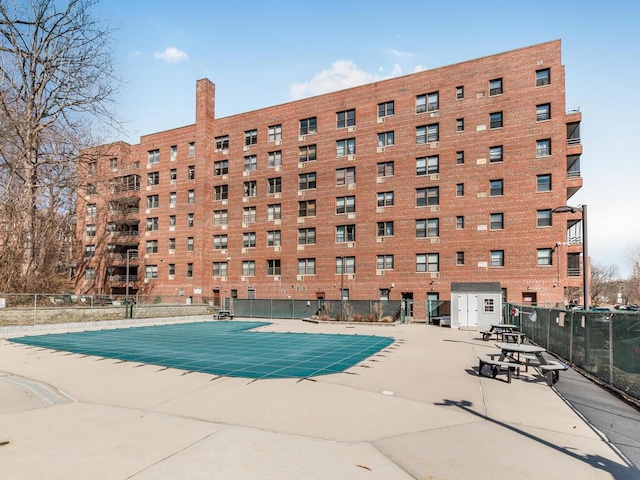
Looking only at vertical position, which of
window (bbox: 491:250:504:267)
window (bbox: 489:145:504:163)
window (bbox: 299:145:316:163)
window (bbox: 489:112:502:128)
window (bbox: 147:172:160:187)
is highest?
window (bbox: 489:112:502:128)

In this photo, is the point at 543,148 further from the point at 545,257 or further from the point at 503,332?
the point at 503,332

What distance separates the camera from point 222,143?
170 ft

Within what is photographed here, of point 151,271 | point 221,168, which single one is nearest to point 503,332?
point 221,168

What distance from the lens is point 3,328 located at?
21.7m

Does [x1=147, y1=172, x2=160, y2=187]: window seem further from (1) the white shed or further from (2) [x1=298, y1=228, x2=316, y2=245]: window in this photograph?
(1) the white shed

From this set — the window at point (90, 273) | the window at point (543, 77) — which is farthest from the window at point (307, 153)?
the window at point (90, 273)

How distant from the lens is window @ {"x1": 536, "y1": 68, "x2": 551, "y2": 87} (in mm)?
36312

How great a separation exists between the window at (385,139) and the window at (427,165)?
3766 mm

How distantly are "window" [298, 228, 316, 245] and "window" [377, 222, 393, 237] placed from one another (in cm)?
776

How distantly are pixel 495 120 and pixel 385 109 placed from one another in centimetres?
1144

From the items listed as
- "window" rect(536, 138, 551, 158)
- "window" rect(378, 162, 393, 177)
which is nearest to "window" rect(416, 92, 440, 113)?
"window" rect(378, 162, 393, 177)

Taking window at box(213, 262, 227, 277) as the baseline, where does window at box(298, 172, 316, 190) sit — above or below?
above

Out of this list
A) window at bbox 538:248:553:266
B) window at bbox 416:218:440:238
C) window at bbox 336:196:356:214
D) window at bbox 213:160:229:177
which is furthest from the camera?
window at bbox 213:160:229:177

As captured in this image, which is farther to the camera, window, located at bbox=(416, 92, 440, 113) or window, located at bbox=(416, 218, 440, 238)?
window, located at bbox=(416, 92, 440, 113)
